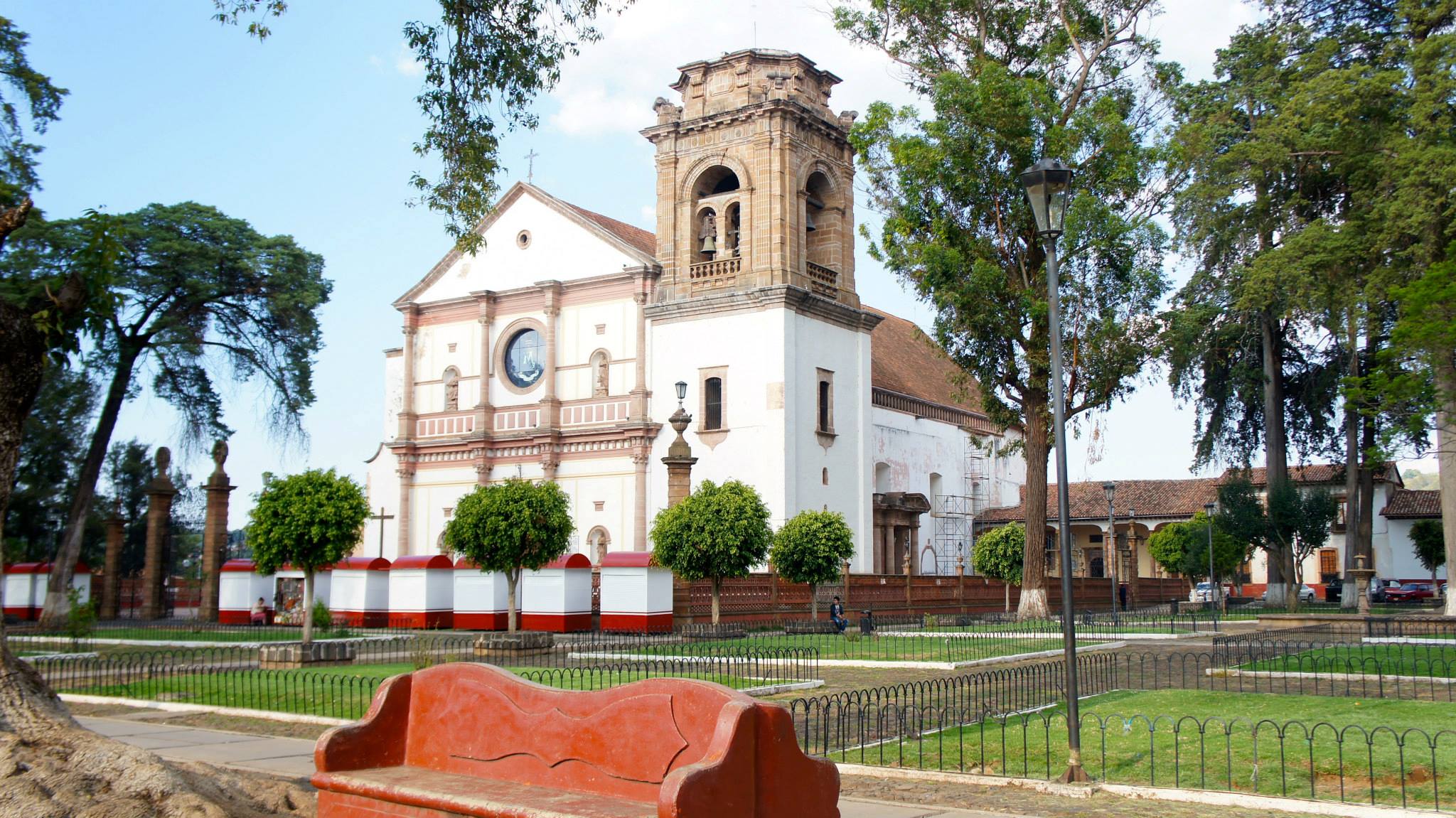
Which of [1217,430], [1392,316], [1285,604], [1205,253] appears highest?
[1205,253]

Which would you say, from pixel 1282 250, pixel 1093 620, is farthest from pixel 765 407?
pixel 1282 250

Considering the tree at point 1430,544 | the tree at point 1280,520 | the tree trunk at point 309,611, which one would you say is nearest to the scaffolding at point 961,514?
the tree at point 1280,520

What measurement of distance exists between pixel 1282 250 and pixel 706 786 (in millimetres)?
26663

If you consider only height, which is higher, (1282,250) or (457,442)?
(1282,250)

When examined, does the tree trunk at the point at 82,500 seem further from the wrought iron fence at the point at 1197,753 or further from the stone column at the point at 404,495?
the wrought iron fence at the point at 1197,753

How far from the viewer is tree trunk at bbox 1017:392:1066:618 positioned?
92.2 ft

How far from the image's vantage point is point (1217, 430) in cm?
4031

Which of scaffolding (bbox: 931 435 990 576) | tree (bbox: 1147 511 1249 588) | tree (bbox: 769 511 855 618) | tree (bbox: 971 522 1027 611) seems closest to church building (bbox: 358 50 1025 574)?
scaffolding (bbox: 931 435 990 576)

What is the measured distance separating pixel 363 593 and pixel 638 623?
8.77 m

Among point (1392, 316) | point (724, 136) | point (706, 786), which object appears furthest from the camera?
point (724, 136)

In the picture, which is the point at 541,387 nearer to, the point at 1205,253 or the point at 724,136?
the point at 724,136

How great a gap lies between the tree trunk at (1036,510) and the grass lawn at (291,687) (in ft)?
49.3

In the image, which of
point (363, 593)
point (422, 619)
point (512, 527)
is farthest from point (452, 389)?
point (512, 527)

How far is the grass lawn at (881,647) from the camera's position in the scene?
1822 centimetres
